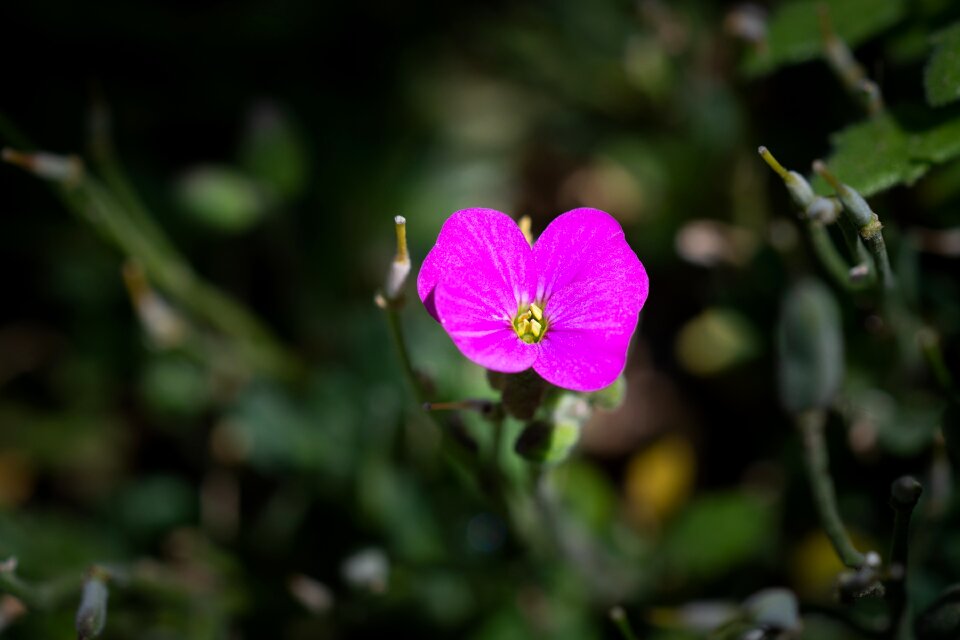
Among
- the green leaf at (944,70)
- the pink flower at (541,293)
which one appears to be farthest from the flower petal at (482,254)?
the green leaf at (944,70)

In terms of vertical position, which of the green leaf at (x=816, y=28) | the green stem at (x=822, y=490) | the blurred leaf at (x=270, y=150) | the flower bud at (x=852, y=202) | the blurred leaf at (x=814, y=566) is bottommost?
the blurred leaf at (x=814, y=566)

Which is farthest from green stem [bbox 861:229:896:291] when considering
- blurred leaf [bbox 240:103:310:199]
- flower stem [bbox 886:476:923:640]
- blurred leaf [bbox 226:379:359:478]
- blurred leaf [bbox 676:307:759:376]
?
blurred leaf [bbox 240:103:310:199]

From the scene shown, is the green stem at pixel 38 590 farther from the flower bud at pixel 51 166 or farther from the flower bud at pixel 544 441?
the flower bud at pixel 544 441

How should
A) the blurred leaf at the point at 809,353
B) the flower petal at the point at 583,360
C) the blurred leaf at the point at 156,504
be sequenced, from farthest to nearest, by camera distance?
the blurred leaf at the point at 156,504
the blurred leaf at the point at 809,353
the flower petal at the point at 583,360

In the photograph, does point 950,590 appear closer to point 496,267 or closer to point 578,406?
point 578,406

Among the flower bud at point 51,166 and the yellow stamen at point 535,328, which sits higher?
the flower bud at point 51,166
